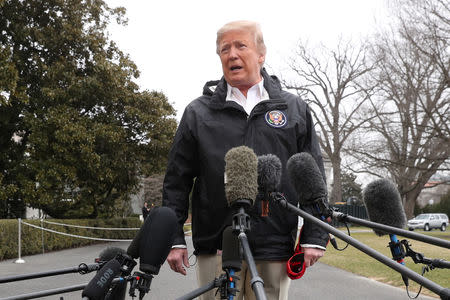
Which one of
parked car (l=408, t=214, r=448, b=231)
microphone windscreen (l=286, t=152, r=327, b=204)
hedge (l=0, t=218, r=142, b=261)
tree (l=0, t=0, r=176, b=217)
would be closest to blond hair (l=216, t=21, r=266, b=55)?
microphone windscreen (l=286, t=152, r=327, b=204)

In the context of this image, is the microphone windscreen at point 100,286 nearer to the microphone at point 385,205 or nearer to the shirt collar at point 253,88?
the microphone at point 385,205

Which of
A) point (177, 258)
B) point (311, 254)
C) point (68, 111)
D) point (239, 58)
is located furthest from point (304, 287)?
point (68, 111)

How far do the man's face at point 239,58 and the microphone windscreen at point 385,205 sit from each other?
109 centimetres

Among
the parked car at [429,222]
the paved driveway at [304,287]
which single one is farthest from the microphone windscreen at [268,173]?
the parked car at [429,222]

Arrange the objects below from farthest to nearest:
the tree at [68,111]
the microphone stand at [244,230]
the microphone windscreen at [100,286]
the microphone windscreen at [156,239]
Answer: the tree at [68,111]
the microphone windscreen at [156,239]
the microphone windscreen at [100,286]
the microphone stand at [244,230]

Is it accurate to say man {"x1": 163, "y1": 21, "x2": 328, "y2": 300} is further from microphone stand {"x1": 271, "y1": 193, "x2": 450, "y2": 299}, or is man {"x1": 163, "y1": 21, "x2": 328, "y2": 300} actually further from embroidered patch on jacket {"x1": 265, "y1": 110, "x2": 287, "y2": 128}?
microphone stand {"x1": 271, "y1": 193, "x2": 450, "y2": 299}

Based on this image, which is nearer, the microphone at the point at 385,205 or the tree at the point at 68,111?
the microphone at the point at 385,205

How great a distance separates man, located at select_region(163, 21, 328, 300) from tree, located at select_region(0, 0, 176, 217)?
15.1 m

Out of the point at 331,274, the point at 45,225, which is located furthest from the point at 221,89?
the point at 45,225

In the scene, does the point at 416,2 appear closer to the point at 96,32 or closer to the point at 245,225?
the point at 96,32

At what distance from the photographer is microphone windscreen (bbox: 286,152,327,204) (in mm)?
1843

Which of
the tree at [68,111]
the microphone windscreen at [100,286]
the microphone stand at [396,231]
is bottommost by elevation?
the microphone windscreen at [100,286]

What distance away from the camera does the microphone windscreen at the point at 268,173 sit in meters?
1.87

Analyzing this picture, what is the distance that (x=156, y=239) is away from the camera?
1648 mm
